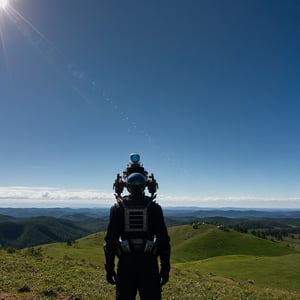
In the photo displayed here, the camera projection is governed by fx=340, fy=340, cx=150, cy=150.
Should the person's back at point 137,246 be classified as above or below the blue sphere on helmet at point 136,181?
below

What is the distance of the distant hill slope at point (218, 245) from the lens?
109688 millimetres

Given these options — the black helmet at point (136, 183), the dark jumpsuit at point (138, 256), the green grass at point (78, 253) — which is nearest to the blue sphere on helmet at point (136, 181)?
the black helmet at point (136, 183)

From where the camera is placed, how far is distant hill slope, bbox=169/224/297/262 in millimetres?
109688

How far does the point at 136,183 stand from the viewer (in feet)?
23.7

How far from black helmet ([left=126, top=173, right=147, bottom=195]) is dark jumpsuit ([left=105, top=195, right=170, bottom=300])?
0.17 meters

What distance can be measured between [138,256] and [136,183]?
1.48 m

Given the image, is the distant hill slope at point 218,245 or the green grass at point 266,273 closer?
the green grass at point 266,273

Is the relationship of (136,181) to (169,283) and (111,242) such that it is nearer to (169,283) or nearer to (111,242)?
(111,242)

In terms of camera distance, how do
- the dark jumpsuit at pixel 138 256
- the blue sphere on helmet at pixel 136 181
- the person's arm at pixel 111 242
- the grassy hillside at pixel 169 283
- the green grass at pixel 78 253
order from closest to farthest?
the dark jumpsuit at pixel 138 256
the person's arm at pixel 111 242
the blue sphere on helmet at pixel 136 181
the grassy hillside at pixel 169 283
the green grass at pixel 78 253

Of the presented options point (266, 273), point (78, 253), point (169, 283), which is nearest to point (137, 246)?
point (169, 283)

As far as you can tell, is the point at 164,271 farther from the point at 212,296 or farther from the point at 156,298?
the point at 212,296

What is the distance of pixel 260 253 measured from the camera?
10944cm

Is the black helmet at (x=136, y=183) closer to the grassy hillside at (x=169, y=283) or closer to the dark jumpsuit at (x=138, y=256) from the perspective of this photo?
the dark jumpsuit at (x=138, y=256)

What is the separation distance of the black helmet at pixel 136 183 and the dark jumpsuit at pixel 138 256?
0.17 metres
